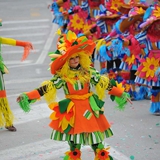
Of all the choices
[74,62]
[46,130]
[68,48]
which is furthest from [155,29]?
[68,48]

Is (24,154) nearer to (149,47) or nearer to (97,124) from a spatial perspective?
(97,124)

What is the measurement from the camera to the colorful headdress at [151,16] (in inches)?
424

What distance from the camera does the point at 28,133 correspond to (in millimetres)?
10344

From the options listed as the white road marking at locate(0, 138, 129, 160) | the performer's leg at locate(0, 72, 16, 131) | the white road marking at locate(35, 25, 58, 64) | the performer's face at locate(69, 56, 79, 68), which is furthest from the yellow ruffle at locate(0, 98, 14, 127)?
the white road marking at locate(35, 25, 58, 64)

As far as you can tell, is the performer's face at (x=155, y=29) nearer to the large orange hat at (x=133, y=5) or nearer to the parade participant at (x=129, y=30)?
the parade participant at (x=129, y=30)

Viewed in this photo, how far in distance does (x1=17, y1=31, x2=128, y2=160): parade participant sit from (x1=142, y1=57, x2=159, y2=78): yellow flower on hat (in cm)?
322

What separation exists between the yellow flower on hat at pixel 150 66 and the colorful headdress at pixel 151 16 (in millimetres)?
625

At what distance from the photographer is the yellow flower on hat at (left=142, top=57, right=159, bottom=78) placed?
11.0 m

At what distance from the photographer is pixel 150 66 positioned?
36.4 feet

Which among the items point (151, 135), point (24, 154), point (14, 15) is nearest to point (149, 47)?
point (151, 135)

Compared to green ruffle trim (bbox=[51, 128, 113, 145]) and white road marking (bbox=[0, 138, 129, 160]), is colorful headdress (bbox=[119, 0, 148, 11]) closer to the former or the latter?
white road marking (bbox=[0, 138, 129, 160])

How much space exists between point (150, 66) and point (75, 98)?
3.50 meters

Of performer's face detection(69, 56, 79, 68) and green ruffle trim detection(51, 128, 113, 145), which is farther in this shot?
performer's face detection(69, 56, 79, 68)

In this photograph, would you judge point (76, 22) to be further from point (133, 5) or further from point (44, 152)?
point (44, 152)
